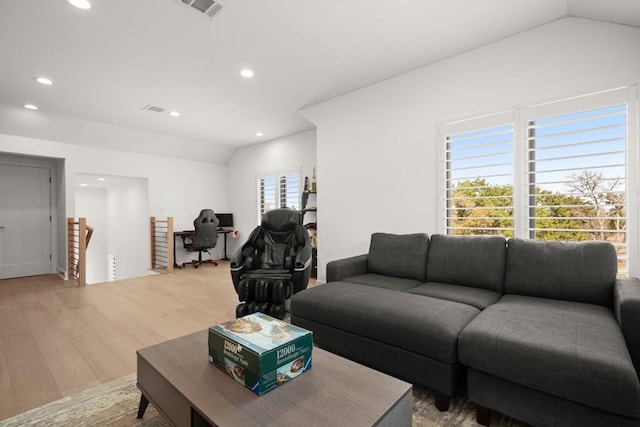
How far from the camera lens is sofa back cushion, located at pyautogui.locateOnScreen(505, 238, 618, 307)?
200cm

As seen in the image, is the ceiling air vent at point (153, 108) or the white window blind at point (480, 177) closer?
the white window blind at point (480, 177)

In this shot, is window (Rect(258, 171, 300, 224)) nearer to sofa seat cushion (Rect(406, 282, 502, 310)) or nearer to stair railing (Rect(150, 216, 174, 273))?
stair railing (Rect(150, 216, 174, 273))

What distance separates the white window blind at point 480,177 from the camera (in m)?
2.89

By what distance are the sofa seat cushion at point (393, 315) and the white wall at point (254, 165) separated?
11.9ft

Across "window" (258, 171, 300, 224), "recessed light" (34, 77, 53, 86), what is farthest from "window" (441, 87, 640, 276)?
"recessed light" (34, 77, 53, 86)

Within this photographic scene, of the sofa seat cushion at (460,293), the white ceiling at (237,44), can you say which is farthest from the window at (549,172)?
the sofa seat cushion at (460,293)

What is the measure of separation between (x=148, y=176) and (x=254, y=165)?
219cm

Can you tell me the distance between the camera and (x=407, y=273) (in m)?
2.81

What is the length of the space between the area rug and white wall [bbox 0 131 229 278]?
4814 mm

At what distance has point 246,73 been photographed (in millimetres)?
3516

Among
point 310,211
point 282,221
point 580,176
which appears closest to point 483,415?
point 580,176

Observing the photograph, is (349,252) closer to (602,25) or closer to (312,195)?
(312,195)

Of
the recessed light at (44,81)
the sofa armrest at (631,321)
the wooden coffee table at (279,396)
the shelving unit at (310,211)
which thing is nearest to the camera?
the wooden coffee table at (279,396)

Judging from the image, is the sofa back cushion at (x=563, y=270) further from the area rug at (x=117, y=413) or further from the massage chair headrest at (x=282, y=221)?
the massage chair headrest at (x=282, y=221)
